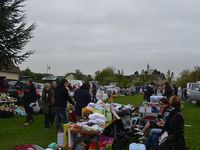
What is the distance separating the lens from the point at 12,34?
1063 inches

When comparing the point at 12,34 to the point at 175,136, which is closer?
the point at 175,136

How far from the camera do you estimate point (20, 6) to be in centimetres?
2753

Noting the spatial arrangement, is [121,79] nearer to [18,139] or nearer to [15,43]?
[15,43]

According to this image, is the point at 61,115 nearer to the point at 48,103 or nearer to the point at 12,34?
the point at 48,103

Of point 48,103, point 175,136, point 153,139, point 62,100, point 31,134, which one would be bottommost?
point 31,134

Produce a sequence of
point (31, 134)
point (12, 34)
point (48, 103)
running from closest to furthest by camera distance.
Result: point (31, 134) < point (48, 103) < point (12, 34)

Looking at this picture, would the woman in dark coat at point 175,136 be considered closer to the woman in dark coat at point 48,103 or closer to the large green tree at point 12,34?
the woman in dark coat at point 48,103

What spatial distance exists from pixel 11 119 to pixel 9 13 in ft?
30.1

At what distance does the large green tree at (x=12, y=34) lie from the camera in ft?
86.2

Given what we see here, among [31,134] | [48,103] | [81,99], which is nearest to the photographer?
[81,99]

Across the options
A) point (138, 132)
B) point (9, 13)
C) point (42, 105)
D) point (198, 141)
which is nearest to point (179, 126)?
point (138, 132)

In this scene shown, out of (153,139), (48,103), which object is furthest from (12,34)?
(153,139)

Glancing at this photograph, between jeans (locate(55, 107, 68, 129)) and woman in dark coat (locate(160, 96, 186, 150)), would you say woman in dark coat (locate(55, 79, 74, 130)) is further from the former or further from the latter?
woman in dark coat (locate(160, 96, 186, 150))

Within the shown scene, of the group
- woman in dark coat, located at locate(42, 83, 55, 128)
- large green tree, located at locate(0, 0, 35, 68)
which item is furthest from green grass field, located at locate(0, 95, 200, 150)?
large green tree, located at locate(0, 0, 35, 68)
